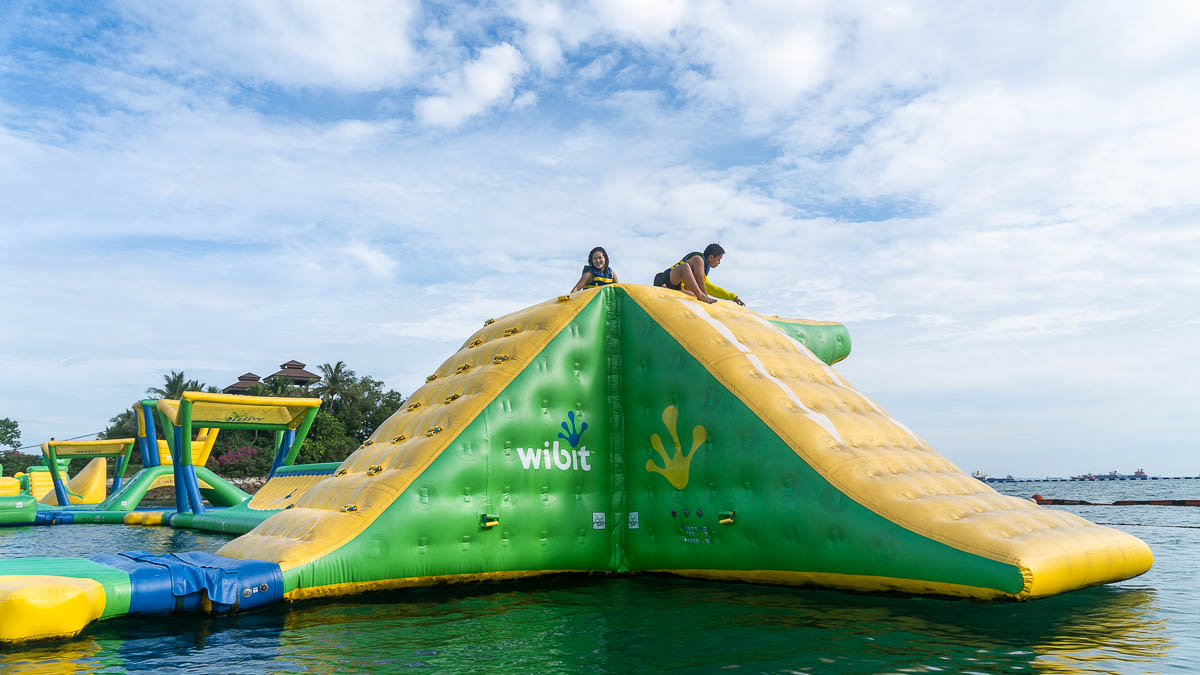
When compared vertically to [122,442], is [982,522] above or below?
below

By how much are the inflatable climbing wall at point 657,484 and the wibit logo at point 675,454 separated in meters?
0.03

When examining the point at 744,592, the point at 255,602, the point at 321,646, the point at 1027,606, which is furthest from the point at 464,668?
the point at 1027,606

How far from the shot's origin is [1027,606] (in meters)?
7.34

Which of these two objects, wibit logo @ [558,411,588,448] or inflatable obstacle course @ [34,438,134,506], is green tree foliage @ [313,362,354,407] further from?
wibit logo @ [558,411,588,448]

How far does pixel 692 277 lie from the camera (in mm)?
10688

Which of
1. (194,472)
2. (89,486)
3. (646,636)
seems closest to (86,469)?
(89,486)

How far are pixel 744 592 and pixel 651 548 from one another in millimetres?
1514

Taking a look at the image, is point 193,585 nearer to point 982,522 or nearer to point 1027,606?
point 982,522

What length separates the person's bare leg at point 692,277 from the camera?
10641 mm

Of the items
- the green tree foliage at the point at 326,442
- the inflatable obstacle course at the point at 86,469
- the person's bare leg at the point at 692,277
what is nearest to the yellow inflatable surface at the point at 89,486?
the inflatable obstacle course at the point at 86,469

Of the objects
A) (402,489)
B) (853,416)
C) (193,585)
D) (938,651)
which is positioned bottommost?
(938,651)

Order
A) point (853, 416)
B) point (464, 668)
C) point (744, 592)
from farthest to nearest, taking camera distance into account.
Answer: point (853, 416)
point (744, 592)
point (464, 668)

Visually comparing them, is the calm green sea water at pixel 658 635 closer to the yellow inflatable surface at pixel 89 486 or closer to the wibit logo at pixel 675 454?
the wibit logo at pixel 675 454

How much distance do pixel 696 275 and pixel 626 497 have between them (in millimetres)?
3088
